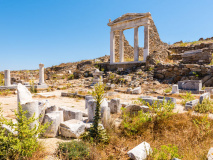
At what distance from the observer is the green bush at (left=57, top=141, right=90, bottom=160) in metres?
3.09

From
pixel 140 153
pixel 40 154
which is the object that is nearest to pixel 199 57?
pixel 140 153

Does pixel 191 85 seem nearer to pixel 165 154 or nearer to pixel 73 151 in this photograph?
pixel 165 154

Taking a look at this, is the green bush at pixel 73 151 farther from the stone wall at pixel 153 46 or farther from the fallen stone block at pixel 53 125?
the stone wall at pixel 153 46

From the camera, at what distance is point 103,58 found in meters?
25.6

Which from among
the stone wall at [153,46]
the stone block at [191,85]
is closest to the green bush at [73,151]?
the stone block at [191,85]

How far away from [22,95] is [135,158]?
107 inches

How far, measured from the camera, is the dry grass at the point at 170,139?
3.36 meters

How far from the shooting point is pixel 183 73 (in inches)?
518

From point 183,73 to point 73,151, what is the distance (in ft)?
40.4

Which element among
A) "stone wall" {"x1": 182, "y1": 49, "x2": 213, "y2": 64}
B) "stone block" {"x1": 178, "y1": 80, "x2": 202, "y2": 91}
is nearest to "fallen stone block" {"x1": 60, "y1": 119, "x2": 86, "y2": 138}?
"stone block" {"x1": 178, "y1": 80, "x2": 202, "y2": 91}

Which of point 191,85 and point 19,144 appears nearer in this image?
point 19,144

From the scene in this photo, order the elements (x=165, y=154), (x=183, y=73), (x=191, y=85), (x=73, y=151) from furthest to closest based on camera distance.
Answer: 1. (x=183, y=73)
2. (x=191, y=85)
3. (x=73, y=151)
4. (x=165, y=154)

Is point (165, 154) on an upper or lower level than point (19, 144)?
lower

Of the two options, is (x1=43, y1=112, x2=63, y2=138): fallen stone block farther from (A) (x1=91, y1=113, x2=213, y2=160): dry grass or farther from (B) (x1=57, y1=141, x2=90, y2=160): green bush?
(A) (x1=91, y1=113, x2=213, y2=160): dry grass
